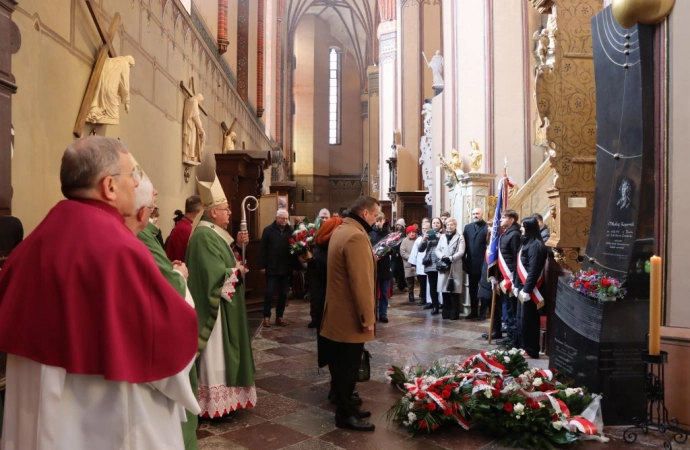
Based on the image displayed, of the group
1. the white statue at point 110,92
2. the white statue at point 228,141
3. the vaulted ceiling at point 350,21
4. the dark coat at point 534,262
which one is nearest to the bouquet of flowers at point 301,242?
the dark coat at point 534,262

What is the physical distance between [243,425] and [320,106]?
31.7 m

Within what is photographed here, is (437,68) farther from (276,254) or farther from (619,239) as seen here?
(619,239)

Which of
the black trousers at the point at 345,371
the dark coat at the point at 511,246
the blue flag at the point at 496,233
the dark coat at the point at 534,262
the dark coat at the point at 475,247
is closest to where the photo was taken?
the black trousers at the point at 345,371

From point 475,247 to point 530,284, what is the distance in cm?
261

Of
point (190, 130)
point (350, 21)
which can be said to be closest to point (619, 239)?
point (190, 130)

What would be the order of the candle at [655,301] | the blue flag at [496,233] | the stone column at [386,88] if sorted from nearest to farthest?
the candle at [655,301]
the blue flag at [496,233]
the stone column at [386,88]

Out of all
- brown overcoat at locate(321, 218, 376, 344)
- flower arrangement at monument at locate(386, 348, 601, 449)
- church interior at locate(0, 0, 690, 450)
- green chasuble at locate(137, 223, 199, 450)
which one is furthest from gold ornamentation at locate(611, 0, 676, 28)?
green chasuble at locate(137, 223, 199, 450)

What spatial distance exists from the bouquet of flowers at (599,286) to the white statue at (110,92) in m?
4.18

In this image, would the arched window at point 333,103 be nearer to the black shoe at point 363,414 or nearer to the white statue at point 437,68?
the white statue at point 437,68

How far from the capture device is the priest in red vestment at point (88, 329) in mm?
1635

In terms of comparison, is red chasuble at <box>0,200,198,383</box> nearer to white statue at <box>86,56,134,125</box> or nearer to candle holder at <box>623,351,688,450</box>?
candle holder at <box>623,351,688,450</box>

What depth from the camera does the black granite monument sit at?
388 centimetres

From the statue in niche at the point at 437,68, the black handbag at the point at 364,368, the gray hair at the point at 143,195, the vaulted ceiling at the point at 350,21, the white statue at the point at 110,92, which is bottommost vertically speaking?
the black handbag at the point at 364,368

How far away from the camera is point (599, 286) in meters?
3.96
